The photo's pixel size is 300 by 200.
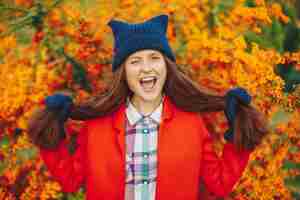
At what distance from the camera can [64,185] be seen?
8.54 feet

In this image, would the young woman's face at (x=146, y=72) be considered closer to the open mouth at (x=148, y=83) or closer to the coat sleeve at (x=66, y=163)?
the open mouth at (x=148, y=83)

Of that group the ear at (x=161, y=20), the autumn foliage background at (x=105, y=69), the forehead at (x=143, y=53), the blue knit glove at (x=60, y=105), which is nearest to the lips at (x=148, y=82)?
the forehead at (x=143, y=53)

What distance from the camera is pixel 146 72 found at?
2422 mm

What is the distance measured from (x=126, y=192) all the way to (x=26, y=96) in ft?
3.74

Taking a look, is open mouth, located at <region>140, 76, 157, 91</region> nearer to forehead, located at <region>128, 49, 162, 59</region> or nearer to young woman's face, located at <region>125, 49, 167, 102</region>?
young woman's face, located at <region>125, 49, 167, 102</region>

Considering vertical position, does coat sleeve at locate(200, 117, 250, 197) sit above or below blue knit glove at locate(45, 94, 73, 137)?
below

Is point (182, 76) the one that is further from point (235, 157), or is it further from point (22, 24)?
point (22, 24)

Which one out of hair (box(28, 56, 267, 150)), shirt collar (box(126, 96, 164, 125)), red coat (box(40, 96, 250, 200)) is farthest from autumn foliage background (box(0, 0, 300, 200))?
shirt collar (box(126, 96, 164, 125))

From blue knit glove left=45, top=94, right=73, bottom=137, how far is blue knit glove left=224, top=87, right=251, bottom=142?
2.67ft

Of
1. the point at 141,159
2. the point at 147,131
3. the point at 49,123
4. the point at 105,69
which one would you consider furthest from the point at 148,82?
the point at 105,69

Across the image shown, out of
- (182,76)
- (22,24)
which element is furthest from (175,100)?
(22,24)

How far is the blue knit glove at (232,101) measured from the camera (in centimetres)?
238

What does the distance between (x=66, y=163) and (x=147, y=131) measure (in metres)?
0.46

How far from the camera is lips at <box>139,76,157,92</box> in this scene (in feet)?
8.00
